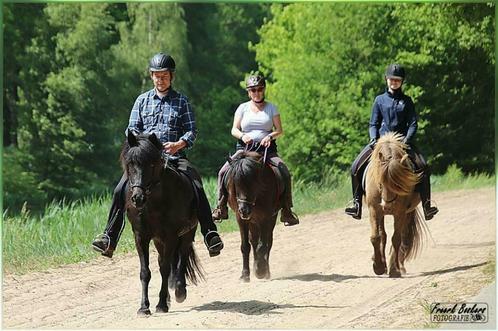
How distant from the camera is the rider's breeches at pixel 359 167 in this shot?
1430 centimetres

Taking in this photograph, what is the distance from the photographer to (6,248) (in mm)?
16422

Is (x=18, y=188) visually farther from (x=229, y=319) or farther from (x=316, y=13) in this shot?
(x=229, y=319)

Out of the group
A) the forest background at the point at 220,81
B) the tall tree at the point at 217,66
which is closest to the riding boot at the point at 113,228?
the forest background at the point at 220,81

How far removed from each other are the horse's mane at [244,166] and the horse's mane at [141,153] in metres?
2.54

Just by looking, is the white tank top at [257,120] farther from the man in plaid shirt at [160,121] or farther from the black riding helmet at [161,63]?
the black riding helmet at [161,63]

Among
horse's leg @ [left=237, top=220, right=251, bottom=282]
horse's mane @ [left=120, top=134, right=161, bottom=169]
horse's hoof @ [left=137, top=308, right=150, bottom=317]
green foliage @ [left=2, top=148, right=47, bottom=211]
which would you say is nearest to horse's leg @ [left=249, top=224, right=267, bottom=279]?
horse's leg @ [left=237, top=220, right=251, bottom=282]

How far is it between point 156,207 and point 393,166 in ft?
12.1

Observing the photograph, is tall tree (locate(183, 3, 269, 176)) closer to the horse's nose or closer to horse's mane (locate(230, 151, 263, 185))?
horse's mane (locate(230, 151, 263, 185))

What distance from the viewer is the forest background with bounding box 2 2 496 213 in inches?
1232

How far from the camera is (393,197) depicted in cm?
1370

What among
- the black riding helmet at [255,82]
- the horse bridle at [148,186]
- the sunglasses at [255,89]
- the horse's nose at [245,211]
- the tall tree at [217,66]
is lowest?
the horse's nose at [245,211]

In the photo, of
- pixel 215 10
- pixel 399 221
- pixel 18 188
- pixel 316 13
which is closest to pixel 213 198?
pixel 399 221

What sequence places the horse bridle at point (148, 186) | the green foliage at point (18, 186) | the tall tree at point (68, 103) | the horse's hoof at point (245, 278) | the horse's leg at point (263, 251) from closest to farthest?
the horse bridle at point (148, 186) → the horse's hoof at point (245, 278) → the horse's leg at point (263, 251) → the green foliage at point (18, 186) → the tall tree at point (68, 103)

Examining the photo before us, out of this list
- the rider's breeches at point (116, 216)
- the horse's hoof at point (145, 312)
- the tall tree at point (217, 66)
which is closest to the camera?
the horse's hoof at point (145, 312)
